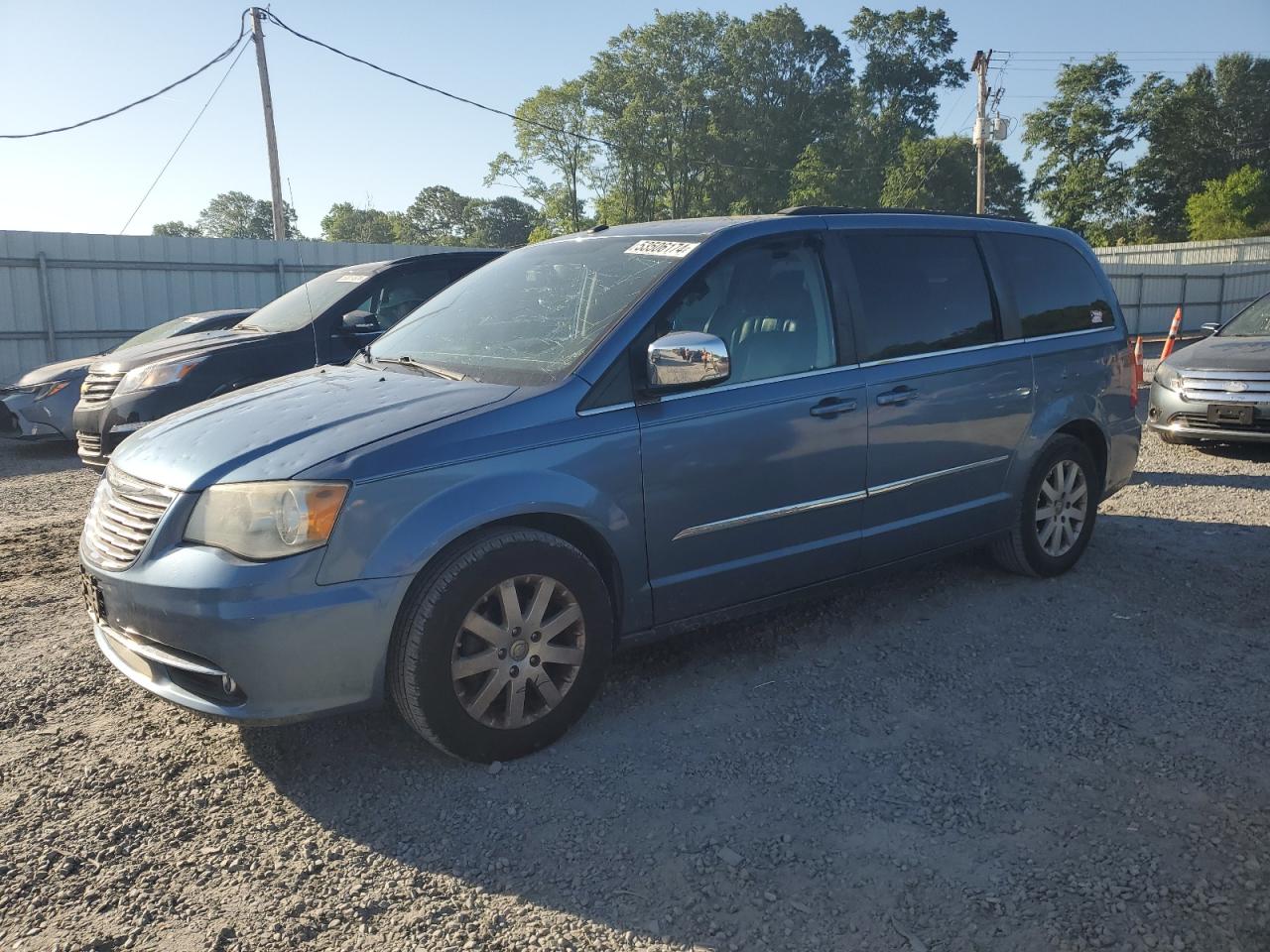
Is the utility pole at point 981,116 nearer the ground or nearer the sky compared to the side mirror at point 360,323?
nearer the sky

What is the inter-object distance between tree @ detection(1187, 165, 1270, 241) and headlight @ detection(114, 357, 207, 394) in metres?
51.8

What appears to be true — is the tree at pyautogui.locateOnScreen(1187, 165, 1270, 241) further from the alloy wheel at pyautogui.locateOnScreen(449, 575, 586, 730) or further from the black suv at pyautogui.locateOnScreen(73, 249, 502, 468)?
the alloy wheel at pyautogui.locateOnScreen(449, 575, 586, 730)

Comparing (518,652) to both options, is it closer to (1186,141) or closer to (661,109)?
(661,109)

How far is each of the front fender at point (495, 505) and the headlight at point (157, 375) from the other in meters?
5.37

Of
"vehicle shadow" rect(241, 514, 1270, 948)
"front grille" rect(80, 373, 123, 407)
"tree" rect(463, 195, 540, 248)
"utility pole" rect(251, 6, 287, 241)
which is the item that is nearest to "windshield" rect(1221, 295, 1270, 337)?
"vehicle shadow" rect(241, 514, 1270, 948)

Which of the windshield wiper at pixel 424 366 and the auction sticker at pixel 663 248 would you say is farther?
the auction sticker at pixel 663 248

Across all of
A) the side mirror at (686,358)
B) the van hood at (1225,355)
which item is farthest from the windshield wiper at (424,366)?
the van hood at (1225,355)

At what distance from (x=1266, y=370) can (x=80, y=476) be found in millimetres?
10277

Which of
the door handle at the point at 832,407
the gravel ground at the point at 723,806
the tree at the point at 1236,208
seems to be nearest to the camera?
the gravel ground at the point at 723,806

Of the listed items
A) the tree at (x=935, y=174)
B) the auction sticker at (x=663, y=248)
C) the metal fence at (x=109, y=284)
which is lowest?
the auction sticker at (x=663, y=248)

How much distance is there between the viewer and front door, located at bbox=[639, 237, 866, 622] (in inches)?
139

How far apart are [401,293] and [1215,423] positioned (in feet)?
22.9

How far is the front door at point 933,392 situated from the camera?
13.8ft

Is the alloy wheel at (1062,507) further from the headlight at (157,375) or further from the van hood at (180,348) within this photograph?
the headlight at (157,375)
